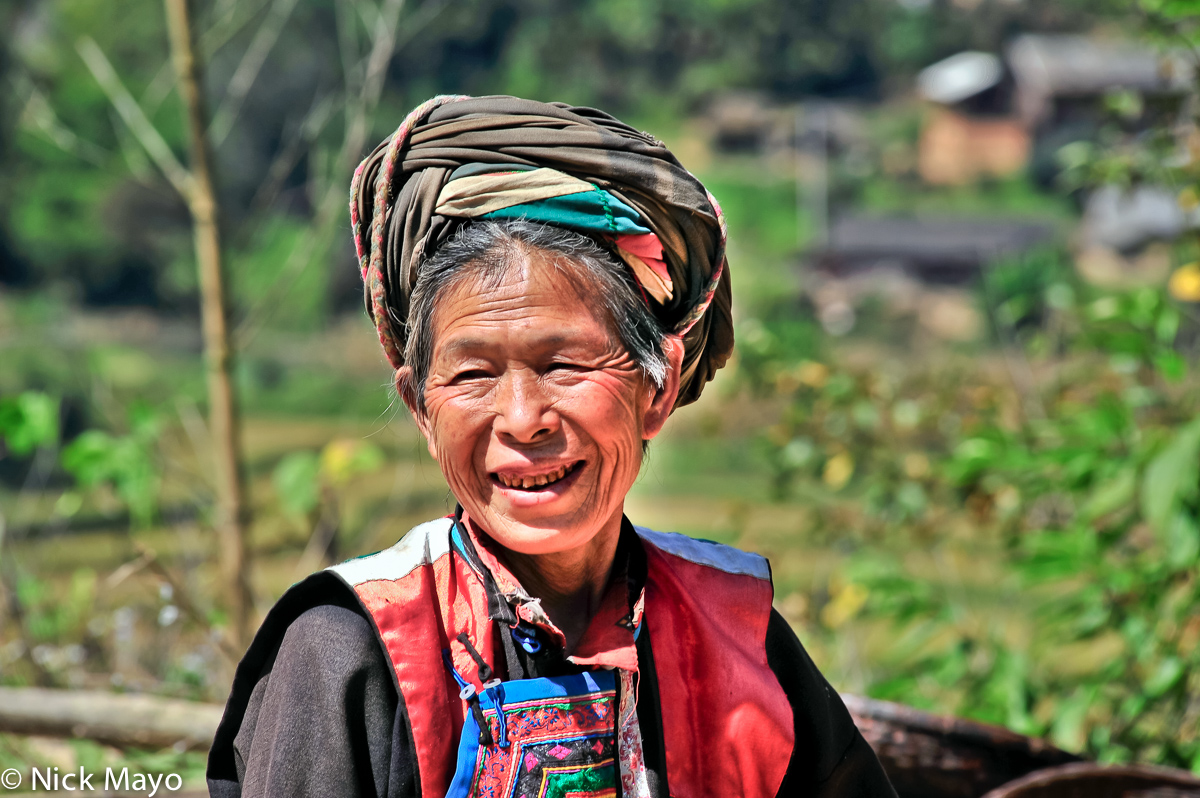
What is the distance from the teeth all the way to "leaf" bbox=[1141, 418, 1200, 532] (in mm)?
1780

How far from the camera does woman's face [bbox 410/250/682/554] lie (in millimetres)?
1181

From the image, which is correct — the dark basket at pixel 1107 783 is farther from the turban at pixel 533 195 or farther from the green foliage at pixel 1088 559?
the turban at pixel 533 195

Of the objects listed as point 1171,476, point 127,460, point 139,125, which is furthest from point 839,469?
point 139,125

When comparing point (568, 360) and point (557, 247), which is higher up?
point (557, 247)

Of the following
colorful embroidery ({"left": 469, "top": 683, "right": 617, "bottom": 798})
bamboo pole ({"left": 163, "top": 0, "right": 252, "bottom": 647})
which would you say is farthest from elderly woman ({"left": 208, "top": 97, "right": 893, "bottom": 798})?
bamboo pole ({"left": 163, "top": 0, "right": 252, "bottom": 647})

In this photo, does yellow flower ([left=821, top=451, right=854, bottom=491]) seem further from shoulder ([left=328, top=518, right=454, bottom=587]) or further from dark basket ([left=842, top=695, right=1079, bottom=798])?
shoulder ([left=328, top=518, right=454, bottom=587])

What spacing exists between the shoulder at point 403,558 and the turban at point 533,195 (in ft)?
0.83

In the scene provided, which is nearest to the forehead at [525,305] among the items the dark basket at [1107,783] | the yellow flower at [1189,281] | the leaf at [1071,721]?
the dark basket at [1107,783]

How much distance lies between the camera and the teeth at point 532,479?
120cm

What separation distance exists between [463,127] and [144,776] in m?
1.78

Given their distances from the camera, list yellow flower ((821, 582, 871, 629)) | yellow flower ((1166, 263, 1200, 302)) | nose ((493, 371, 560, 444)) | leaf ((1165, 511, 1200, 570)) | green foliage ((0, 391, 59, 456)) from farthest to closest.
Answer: yellow flower ((821, 582, 871, 629)) < yellow flower ((1166, 263, 1200, 302)) < green foliage ((0, 391, 59, 456)) < leaf ((1165, 511, 1200, 570)) < nose ((493, 371, 560, 444))

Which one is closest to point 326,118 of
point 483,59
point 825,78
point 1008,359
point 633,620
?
point 633,620

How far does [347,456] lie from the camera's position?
3.47 meters

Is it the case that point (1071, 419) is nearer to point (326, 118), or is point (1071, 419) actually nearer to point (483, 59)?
point (326, 118)
